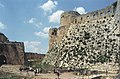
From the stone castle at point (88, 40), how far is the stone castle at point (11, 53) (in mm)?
4851

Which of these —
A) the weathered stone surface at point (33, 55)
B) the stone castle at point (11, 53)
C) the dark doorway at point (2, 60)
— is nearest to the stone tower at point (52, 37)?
the stone castle at point (11, 53)

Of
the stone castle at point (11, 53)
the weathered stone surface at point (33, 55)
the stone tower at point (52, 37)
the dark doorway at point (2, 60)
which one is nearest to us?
the dark doorway at point (2, 60)

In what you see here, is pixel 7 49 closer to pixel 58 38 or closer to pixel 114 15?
pixel 58 38

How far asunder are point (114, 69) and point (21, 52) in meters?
20.1

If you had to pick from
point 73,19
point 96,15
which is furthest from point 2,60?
point 96,15

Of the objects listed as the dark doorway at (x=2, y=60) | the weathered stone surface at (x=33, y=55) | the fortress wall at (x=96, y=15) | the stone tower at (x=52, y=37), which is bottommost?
the dark doorway at (x=2, y=60)

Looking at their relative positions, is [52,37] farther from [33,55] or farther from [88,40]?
[33,55]

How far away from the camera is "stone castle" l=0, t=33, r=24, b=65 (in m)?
43.0

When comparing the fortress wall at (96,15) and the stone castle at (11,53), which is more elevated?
the fortress wall at (96,15)

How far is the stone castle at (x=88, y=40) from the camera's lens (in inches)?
1236

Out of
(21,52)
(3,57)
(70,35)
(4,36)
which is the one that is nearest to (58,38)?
(70,35)

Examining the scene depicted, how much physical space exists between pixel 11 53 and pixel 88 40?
15003 mm

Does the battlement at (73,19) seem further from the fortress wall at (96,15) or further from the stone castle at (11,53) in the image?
the stone castle at (11,53)

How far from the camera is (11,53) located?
4353cm
